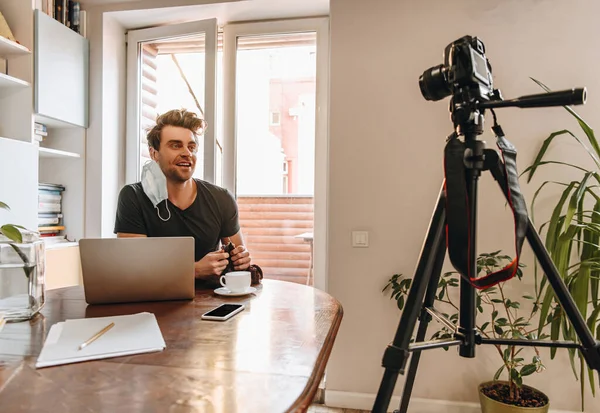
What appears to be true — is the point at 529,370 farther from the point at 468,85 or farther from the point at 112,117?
the point at 112,117

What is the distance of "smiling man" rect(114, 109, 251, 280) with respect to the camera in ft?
6.18

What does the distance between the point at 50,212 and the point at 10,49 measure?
0.97 metres

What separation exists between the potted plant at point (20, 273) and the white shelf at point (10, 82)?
5.20 feet

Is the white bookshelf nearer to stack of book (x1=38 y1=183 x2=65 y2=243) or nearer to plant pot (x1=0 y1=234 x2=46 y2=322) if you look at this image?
stack of book (x1=38 y1=183 x2=65 y2=243)

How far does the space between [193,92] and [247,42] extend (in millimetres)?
505

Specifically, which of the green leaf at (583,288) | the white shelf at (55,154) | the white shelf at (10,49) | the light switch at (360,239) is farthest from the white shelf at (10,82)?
the green leaf at (583,288)

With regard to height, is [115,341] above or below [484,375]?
above

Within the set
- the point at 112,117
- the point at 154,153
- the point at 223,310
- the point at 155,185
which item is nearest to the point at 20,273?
the point at 223,310

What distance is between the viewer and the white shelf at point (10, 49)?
2.05 metres

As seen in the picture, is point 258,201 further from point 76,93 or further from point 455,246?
point 455,246

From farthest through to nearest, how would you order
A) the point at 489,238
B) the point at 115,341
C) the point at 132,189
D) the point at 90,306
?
the point at 489,238 → the point at 132,189 → the point at 90,306 → the point at 115,341

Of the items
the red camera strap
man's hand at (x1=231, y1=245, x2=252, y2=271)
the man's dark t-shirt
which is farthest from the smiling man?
the red camera strap

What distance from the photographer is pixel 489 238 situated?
205 centimetres

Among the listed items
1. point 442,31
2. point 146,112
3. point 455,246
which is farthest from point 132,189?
point 442,31
